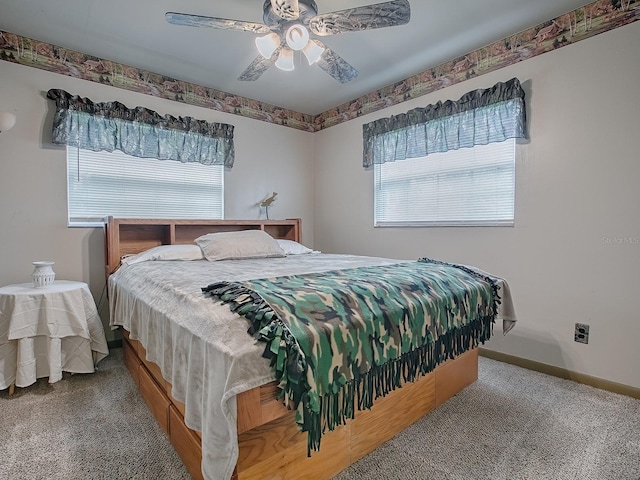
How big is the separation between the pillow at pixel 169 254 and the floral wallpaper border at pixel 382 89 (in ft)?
5.02

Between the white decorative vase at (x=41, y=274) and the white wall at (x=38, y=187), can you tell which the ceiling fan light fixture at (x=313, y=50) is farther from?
the white decorative vase at (x=41, y=274)

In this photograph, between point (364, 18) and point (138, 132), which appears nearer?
point (364, 18)

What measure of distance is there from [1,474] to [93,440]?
0.32 m

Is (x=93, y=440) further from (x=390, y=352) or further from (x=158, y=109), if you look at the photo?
(x=158, y=109)

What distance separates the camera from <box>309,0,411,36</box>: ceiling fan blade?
65.7 inches

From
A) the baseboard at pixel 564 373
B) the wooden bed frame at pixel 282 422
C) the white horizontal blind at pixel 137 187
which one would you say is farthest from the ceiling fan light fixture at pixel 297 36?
the baseboard at pixel 564 373

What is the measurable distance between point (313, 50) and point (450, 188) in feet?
5.51

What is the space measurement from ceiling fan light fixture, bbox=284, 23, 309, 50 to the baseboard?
2634 mm

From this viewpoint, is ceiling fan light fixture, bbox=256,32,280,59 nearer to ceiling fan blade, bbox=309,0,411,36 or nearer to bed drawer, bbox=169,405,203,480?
ceiling fan blade, bbox=309,0,411,36

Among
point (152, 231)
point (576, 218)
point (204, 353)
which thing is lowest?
point (204, 353)

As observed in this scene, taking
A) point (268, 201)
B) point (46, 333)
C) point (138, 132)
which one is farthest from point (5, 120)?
point (268, 201)

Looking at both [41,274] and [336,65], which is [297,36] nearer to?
[336,65]

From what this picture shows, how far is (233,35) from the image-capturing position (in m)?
2.46

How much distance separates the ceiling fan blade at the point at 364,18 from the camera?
5.47 ft
